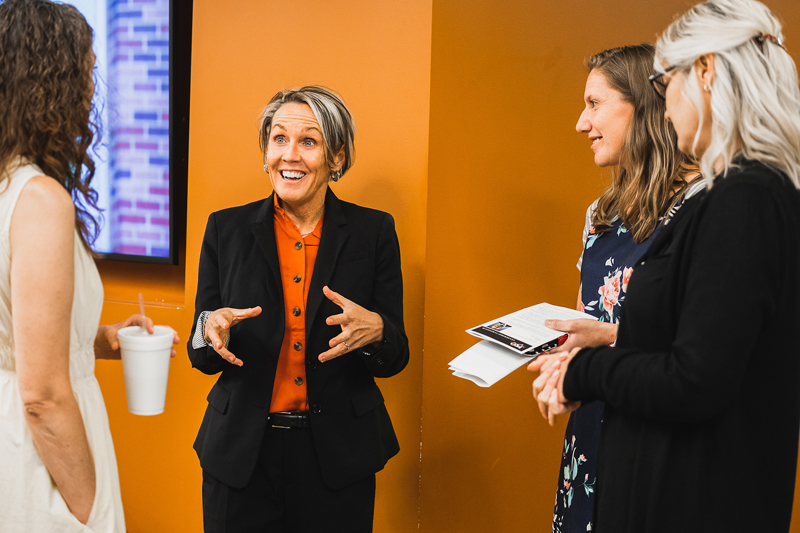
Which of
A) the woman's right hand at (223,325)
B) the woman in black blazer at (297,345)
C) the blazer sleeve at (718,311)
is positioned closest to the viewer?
the blazer sleeve at (718,311)

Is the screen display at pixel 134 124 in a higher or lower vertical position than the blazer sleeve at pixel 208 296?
higher

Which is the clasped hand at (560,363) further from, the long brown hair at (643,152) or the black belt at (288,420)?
the black belt at (288,420)

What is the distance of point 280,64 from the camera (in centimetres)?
238

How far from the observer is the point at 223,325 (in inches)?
64.2

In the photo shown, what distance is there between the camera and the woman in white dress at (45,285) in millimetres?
1094

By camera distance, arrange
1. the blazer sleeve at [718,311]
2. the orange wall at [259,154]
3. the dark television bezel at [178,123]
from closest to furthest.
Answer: the blazer sleeve at [718,311], the orange wall at [259,154], the dark television bezel at [178,123]

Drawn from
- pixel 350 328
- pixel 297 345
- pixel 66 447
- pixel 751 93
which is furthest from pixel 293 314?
pixel 751 93

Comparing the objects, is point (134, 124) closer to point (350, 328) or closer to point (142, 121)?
point (142, 121)

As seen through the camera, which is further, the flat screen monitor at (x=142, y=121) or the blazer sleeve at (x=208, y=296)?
the flat screen monitor at (x=142, y=121)

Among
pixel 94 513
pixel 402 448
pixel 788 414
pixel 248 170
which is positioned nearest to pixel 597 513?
pixel 788 414

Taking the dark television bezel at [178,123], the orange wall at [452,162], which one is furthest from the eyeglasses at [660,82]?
the dark television bezel at [178,123]

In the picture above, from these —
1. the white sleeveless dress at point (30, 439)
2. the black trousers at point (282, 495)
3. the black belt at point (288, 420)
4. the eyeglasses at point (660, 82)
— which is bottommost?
the black trousers at point (282, 495)

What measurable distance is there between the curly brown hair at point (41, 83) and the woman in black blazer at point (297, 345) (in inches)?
25.0

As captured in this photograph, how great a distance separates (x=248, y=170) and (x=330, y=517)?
1387 millimetres
